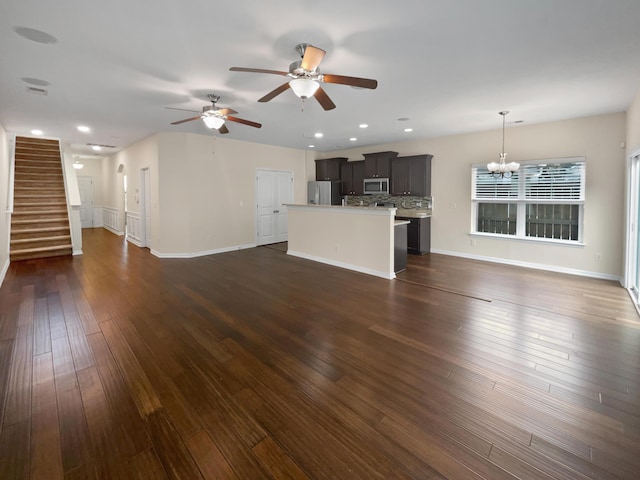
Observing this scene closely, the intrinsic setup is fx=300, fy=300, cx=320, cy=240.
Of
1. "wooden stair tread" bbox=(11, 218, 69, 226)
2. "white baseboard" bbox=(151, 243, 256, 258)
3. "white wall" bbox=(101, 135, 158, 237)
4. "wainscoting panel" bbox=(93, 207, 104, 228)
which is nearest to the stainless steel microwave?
"white baseboard" bbox=(151, 243, 256, 258)

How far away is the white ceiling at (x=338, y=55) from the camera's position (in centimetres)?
218

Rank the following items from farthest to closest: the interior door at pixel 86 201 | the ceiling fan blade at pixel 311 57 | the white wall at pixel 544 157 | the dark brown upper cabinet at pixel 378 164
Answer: the interior door at pixel 86 201, the dark brown upper cabinet at pixel 378 164, the white wall at pixel 544 157, the ceiling fan blade at pixel 311 57

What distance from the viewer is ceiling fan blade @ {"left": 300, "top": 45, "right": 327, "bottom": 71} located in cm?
230

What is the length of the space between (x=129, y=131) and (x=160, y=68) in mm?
3899

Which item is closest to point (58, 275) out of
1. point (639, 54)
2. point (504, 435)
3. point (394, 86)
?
point (394, 86)

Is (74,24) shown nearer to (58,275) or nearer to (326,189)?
(58,275)

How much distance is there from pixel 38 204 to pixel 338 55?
8.46m

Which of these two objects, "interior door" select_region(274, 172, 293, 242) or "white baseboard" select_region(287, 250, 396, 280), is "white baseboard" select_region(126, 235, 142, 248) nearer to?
"interior door" select_region(274, 172, 293, 242)

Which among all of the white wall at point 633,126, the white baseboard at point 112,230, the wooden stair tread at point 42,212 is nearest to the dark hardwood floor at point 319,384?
the white wall at point 633,126

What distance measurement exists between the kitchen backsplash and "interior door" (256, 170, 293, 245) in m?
1.79

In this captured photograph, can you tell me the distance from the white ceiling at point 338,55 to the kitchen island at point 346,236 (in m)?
1.73

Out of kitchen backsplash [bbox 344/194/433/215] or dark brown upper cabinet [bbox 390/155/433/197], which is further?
kitchen backsplash [bbox 344/194/433/215]

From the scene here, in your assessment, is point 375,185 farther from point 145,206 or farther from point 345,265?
point 145,206

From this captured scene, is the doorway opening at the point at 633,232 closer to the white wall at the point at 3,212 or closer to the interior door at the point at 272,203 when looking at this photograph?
the interior door at the point at 272,203
